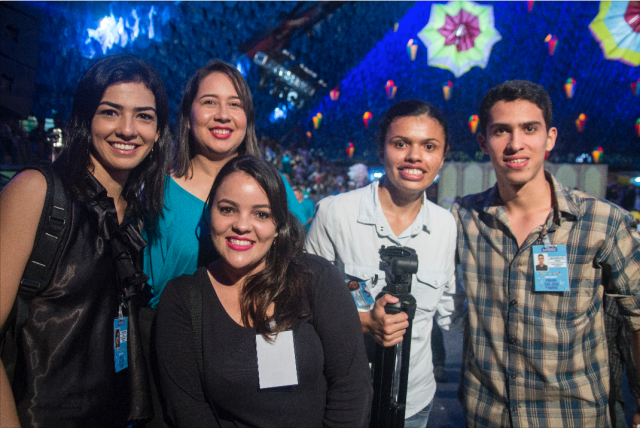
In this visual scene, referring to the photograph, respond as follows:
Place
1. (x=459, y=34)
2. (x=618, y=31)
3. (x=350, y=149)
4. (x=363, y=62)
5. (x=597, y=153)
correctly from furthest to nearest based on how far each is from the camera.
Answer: (x=350, y=149) → (x=597, y=153) → (x=363, y=62) → (x=459, y=34) → (x=618, y=31)

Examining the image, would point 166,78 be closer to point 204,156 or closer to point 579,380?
point 204,156

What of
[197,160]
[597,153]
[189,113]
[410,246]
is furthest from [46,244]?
[597,153]

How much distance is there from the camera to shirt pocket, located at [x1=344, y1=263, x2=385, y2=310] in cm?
168

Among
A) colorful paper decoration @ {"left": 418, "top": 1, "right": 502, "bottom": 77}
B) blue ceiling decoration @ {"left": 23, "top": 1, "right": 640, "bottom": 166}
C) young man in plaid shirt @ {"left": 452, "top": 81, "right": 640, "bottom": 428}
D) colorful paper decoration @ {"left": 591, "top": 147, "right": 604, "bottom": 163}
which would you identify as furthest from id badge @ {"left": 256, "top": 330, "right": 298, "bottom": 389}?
colorful paper decoration @ {"left": 591, "top": 147, "right": 604, "bottom": 163}

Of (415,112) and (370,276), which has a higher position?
(415,112)

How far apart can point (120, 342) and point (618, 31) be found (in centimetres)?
581

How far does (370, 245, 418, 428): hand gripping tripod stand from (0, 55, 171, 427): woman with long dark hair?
90 centimetres

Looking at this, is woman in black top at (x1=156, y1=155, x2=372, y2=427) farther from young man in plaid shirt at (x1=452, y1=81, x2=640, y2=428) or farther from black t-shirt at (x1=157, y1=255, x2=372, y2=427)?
young man in plaid shirt at (x1=452, y1=81, x2=640, y2=428)

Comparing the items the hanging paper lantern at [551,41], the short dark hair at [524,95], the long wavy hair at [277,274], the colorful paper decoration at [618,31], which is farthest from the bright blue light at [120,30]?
the hanging paper lantern at [551,41]

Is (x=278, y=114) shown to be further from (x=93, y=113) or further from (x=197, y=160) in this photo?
(x=93, y=113)

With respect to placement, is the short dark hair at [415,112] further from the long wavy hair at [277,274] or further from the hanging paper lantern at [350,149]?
the hanging paper lantern at [350,149]

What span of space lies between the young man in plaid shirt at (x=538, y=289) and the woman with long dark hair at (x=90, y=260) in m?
1.48

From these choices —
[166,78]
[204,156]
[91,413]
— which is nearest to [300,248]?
[204,156]

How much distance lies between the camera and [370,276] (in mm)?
1680
